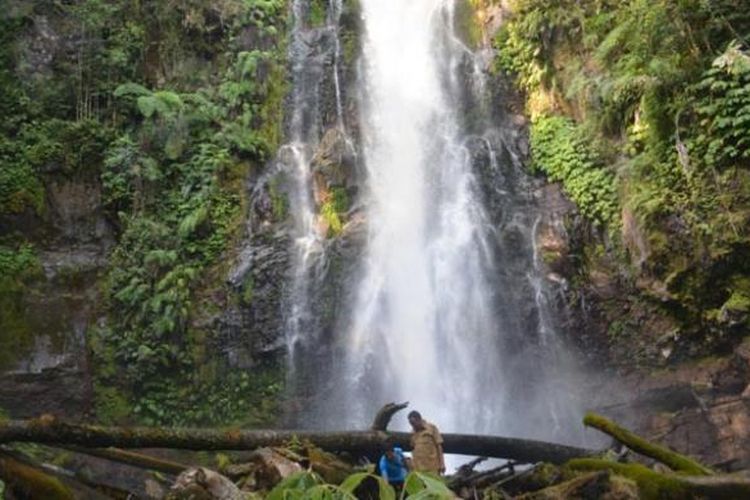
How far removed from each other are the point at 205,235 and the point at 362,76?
6.19 metres

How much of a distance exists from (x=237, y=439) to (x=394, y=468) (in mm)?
1433

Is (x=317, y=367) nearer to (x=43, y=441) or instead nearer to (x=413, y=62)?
(x=43, y=441)

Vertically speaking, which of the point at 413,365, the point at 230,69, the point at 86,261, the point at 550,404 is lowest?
the point at 550,404

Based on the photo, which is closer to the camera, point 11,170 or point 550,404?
point 550,404

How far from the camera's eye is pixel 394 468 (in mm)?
6223

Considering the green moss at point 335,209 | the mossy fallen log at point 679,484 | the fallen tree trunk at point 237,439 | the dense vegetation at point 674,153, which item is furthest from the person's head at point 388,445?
the green moss at point 335,209

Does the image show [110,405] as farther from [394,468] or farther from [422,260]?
[394,468]

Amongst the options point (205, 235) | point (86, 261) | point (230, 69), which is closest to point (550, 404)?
point (205, 235)

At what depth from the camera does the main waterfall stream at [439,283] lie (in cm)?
1252

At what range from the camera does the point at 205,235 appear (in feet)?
45.8

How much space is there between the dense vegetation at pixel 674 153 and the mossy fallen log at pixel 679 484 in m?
6.56

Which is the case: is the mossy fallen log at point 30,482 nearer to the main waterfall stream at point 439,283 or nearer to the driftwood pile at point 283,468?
the driftwood pile at point 283,468

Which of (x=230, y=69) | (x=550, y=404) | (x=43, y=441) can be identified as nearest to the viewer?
(x=43, y=441)

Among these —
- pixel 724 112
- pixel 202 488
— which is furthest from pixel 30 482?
pixel 724 112
